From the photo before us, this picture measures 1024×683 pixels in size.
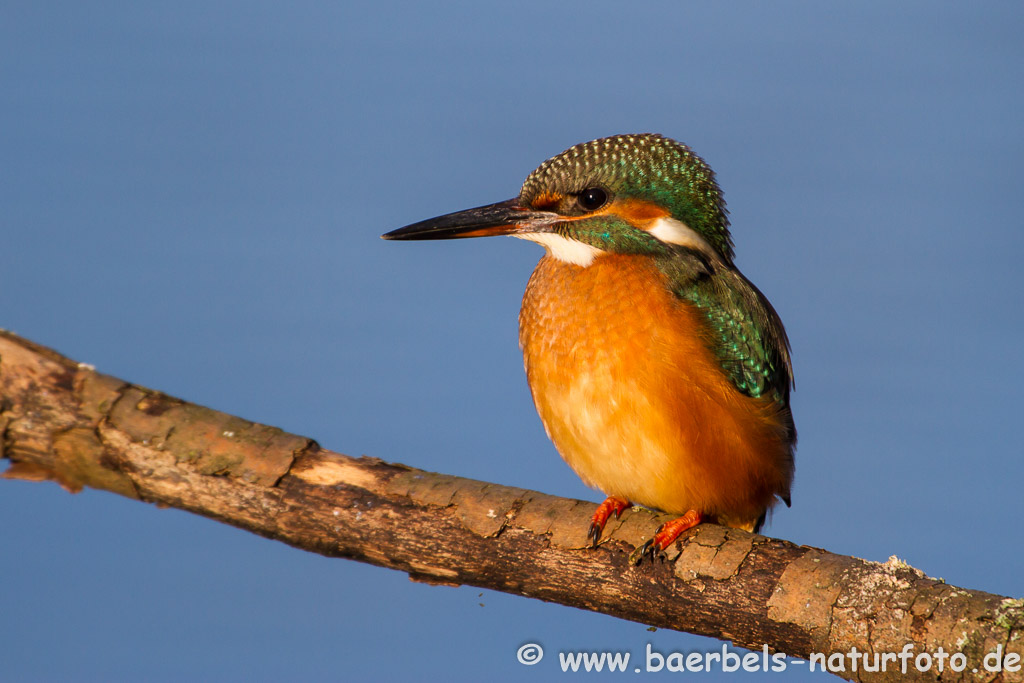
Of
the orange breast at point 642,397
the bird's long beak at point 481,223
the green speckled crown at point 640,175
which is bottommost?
the orange breast at point 642,397

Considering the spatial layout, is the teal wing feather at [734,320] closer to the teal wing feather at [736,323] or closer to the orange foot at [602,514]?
the teal wing feather at [736,323]

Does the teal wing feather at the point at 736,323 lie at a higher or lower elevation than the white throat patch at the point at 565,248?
lower

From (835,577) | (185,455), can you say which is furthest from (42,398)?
(835,577)

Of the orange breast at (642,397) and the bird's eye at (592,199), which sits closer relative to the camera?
the orange breast at (642,397)

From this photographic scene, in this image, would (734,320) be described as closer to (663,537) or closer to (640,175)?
(640,175)

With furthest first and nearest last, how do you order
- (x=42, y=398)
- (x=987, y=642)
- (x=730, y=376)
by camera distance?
A: (x=730, y=376), (x=42, y=398), (x=987, y=642)

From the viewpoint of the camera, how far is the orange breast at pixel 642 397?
209cm

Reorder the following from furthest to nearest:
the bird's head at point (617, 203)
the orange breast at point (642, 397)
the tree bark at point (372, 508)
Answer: the bird's head at point (617, 203) < the orange breast at point (642, 397) < the tree bark at point (372, 508)

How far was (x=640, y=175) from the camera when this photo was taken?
2.31 meters

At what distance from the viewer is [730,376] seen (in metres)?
2.21

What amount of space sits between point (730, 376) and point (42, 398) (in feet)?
4.89

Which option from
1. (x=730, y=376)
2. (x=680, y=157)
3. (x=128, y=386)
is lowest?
(x=128, y=386)

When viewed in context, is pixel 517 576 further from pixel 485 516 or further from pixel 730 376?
pixel 730 376

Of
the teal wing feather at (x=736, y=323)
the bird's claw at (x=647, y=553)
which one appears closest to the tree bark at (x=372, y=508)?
the bird's claw at (x=647, y=553)
